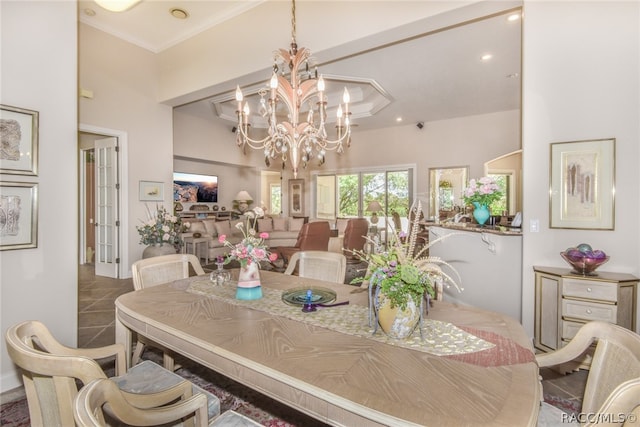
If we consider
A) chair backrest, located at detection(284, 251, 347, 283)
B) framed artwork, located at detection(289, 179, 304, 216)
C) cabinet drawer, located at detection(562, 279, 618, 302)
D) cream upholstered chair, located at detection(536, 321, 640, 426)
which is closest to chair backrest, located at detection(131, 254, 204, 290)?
chair backrest, located at detection(284, 251, 347, 283)

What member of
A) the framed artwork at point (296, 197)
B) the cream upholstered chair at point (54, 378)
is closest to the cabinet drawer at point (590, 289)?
the cream upholstered chair at point (54, 378)

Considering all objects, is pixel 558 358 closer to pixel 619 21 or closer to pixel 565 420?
pixel 565 420

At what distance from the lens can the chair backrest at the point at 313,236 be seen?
16.4 ft

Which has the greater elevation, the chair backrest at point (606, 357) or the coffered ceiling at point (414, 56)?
the coffered ceiling at point (414, 56)

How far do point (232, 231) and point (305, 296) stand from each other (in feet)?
19.8

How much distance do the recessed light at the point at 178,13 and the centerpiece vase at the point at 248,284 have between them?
392cm

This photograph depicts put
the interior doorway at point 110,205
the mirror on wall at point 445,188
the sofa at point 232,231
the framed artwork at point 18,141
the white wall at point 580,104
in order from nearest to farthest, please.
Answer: the framed artwork at point 18,141, the white wall at point 580,104, the interior doorway at point 110,205, the sofa at point 232,231, the mirror on wall at point 445,188

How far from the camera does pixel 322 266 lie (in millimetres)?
2533

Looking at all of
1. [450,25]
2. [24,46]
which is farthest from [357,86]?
[24,46]

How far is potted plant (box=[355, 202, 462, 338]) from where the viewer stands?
1222 mm

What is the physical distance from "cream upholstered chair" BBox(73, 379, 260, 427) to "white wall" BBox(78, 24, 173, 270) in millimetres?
4650

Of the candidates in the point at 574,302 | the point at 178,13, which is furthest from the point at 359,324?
the point at 178,13

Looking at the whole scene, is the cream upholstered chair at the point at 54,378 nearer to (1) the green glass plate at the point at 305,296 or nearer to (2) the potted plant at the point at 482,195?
(1) the green glass plate at the point at 305,296

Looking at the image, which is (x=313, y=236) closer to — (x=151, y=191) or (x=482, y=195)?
(x=482, y=195)
